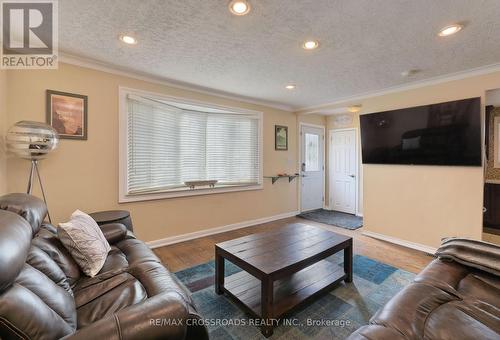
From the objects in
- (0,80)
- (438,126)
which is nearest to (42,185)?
(0,80)

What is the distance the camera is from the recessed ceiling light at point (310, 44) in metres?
2.17

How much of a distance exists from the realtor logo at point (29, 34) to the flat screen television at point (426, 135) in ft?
13.2

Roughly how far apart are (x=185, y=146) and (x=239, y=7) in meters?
2.33

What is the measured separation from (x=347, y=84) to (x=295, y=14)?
1930 mm

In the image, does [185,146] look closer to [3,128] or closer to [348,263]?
[3,128]

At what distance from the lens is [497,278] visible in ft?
4.48

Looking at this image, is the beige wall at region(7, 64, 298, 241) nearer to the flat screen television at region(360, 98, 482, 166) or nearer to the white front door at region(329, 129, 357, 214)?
the flat screen television at region(360, 98, 482, 166)

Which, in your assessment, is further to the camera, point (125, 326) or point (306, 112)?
point (306, 112)

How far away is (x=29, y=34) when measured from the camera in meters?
2.11

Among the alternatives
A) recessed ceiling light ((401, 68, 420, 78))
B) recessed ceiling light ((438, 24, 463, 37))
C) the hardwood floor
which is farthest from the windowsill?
recessed ceiling light ((438, 24, 463, 37))

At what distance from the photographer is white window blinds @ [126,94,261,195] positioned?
312 centimetres

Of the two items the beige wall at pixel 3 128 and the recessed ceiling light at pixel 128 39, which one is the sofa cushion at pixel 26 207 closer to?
the beige wall at pixel 3 128

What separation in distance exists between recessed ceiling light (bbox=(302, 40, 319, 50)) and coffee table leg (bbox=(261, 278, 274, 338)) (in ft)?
6.93

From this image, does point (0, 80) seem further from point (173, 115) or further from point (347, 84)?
point (347, 84)
